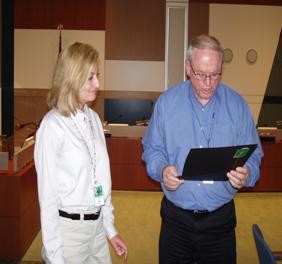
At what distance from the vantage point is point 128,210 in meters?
5.57

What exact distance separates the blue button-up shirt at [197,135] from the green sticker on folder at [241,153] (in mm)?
202

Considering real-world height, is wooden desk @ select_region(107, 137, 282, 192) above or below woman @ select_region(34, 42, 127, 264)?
below

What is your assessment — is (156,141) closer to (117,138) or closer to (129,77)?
(117,138)

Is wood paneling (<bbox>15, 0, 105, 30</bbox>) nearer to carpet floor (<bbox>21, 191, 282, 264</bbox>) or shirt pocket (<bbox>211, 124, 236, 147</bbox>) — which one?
carpet floor (<bbox>21, 191, 282, 264</bbox>)

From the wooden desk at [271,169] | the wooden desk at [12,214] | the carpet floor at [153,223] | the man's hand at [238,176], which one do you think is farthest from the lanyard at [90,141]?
the wooden desk at [271,169]

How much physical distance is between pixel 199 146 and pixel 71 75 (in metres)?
0.72

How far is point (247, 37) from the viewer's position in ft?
26.5

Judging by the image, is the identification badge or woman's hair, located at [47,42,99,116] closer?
woman's hair, located at [47,42,99,116]

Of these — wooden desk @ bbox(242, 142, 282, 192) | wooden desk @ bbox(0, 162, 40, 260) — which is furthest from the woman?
wooden desk @ bbox(242, 142, 282, 192)

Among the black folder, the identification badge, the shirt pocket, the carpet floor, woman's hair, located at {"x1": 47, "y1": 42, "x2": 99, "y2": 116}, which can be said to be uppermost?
woman's hair, located at {"x1": 47, "y1": 42, "x2": 99, "y2": 116}

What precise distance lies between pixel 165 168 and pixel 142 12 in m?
6.42

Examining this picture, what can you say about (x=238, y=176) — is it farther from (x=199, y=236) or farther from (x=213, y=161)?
(x=199, y=236)

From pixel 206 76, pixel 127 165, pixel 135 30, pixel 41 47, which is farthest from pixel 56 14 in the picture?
pixel 206 76

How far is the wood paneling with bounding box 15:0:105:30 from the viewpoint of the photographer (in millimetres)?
7934
